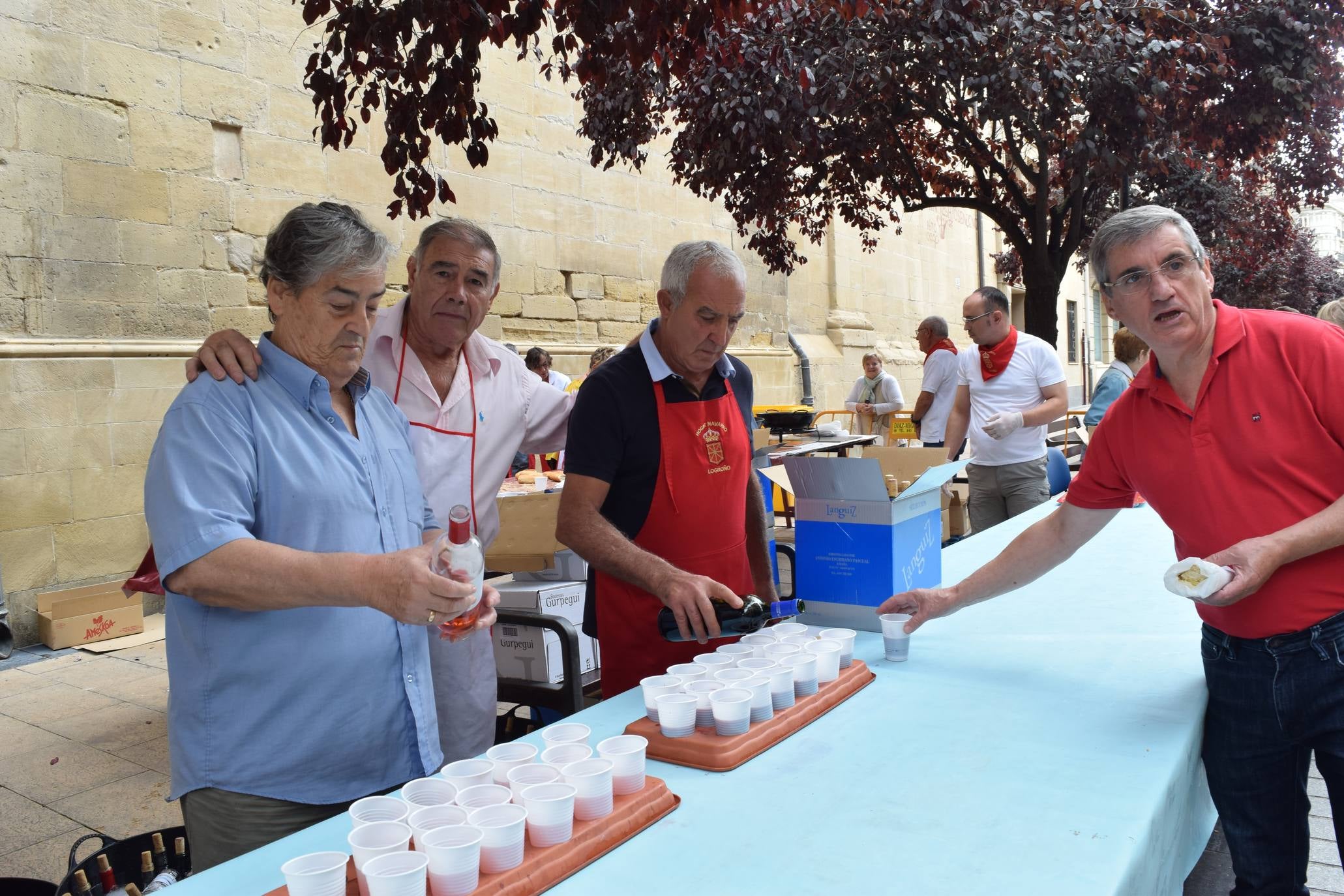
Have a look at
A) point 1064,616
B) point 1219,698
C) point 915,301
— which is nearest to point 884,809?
point 1219,698

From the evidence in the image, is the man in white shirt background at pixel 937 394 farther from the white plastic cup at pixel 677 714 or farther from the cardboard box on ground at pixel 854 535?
the white plastic cup at pixel 677 714

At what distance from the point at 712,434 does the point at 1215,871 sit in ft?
6.62

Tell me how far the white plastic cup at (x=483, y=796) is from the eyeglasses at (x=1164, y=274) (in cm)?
155

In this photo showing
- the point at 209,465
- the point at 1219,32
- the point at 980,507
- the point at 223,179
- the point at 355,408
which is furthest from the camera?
the point at 1219,32

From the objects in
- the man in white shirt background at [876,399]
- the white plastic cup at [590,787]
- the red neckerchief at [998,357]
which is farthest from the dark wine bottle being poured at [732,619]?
the man in white shirt background at [876,399]

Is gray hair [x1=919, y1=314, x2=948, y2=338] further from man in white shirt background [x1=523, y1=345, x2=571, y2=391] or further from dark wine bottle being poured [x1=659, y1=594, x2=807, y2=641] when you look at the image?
dark wine bottle being poured [x1=659, y1=594, x2=807, y2=641]

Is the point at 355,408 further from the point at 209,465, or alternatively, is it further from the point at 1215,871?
A: the point at 1215,871

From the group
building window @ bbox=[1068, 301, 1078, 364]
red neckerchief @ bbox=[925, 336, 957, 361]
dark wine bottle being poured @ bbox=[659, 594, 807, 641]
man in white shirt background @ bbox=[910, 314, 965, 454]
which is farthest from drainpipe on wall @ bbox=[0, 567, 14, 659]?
building window @ bbox=[1068, 301, 1078, 364]

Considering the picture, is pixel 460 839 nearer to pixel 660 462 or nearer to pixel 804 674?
pixel 804 674

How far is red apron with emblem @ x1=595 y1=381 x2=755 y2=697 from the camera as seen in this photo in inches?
96.1

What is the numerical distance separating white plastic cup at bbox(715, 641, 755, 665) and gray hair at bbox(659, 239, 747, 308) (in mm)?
935

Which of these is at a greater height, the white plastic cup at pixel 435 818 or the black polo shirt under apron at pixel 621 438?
the black polo shirt under apron at pixel 621 438

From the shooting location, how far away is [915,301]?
58.8 feet

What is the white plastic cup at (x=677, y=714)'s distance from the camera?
1.65m
